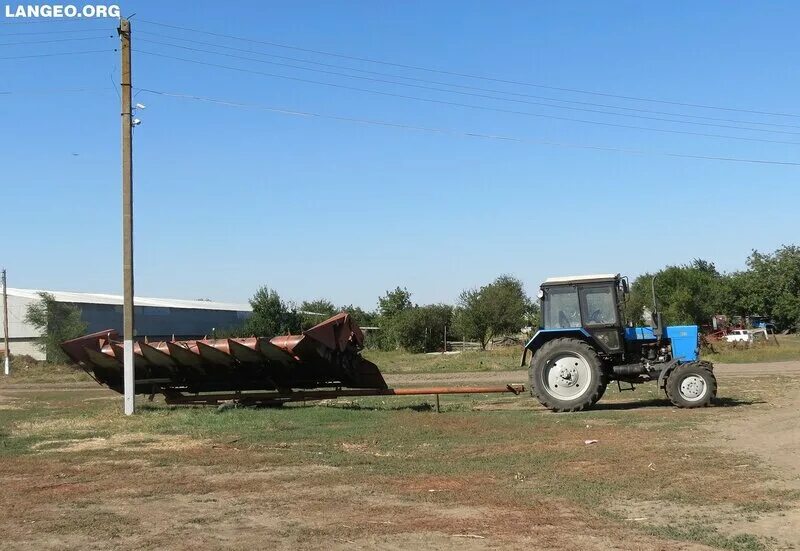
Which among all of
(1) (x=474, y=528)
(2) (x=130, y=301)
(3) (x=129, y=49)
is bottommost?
(1) (x=474, y=528)

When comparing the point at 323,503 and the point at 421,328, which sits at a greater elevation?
the point at 421,328

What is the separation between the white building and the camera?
65.6m

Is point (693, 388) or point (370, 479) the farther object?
point (693, 388)

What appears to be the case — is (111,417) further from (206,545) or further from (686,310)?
(686,310)

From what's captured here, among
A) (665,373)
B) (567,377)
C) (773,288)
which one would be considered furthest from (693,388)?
(773,288)

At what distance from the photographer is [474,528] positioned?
679 cm

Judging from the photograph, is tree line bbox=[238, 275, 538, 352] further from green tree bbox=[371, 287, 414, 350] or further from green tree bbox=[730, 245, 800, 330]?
green tree bbox=[730, 245, 800, 330]

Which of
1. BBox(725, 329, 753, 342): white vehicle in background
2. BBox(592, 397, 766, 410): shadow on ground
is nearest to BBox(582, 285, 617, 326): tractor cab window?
BBox(592, 397, 766, 410): shadow on ground

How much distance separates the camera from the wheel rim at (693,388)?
1529 centimetres

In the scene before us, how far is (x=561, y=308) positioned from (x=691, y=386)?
9.15ft

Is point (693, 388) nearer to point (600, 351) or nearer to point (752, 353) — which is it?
point (600, 351)

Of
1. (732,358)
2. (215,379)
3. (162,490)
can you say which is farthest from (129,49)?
(732,358)

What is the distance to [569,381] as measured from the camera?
1577 cm

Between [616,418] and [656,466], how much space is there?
16.5 ft
